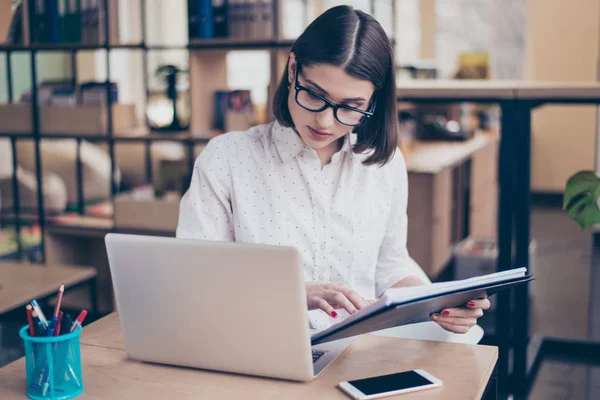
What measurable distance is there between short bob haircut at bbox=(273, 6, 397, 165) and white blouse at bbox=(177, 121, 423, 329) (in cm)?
5

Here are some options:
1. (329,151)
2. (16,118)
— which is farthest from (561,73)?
(329,151)

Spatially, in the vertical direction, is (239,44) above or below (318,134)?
above

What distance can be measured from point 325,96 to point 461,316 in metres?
0.54

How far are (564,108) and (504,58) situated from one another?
2.89 ft

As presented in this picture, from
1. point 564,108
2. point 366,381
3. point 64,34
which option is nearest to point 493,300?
point 64,34

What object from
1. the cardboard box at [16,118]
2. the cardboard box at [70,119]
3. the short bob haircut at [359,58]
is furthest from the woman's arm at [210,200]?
the cardboard box at [16,118]

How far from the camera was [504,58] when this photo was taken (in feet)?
24.2

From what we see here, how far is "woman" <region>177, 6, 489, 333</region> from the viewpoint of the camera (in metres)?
1.62

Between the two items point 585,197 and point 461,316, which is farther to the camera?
point 585,197

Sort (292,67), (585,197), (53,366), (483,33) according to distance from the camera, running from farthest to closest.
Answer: (483,33), (585,197), (292,67), (53,366)

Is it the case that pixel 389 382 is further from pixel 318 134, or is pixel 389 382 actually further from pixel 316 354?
pixel 318 134

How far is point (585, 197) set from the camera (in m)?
2.19

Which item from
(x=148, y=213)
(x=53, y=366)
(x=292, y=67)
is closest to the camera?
(x=53, y=366)

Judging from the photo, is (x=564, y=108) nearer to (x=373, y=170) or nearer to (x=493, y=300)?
(x=493, y=300)
